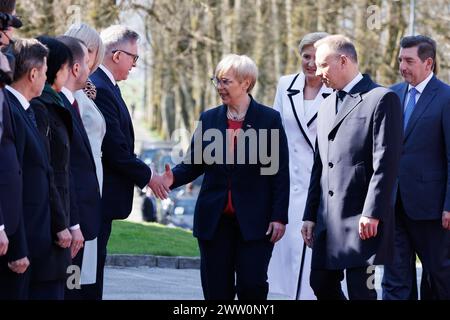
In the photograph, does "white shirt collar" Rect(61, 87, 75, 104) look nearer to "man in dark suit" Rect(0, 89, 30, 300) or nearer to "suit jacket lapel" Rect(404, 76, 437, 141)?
"man in dark suit" Rect(0, 89, 30, 300)

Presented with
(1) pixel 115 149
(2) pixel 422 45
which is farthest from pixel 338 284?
(2) pixel 422 45

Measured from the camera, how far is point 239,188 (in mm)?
9125

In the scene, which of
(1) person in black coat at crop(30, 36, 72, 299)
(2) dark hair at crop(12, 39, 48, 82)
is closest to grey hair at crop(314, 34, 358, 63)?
(1) person in black coat at crop(30, 36, 72, 299)

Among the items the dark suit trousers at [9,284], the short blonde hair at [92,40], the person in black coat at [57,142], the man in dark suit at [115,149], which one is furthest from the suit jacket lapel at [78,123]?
the dark suit trousers at [9,284]

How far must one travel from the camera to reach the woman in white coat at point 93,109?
29.2 ft

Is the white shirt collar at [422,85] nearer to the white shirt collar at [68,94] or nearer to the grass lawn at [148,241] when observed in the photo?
the white shirt collar at [68,94]

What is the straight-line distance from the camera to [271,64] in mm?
41719

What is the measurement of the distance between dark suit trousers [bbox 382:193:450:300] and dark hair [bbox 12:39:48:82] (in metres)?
3.97

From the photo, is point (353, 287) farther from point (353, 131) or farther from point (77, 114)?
point (77, 114)

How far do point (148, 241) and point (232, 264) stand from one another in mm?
8259

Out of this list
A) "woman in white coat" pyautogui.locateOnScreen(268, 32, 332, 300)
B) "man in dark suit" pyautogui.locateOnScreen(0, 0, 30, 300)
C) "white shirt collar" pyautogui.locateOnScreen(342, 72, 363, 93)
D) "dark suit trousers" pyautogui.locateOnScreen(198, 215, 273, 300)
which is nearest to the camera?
"man in dark suit" pyautogui.locateOnScreen(0, 0, 30, 300)

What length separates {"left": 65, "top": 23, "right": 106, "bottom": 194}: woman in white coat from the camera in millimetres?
8898

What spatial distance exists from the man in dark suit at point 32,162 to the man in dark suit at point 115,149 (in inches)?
61.5
